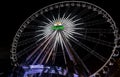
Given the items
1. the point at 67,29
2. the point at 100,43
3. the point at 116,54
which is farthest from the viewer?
the point at 67,29

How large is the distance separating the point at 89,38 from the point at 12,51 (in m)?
3.23

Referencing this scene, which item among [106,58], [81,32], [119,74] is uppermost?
[81,32]

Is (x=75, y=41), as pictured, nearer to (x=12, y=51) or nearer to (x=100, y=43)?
(x=100, y=43)

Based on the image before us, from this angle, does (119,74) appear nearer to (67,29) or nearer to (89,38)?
(89,38)

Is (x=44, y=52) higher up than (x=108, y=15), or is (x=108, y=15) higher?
(x=108, y=15)

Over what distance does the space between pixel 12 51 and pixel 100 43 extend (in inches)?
143

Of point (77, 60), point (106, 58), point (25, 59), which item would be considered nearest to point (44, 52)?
point (25, 59)

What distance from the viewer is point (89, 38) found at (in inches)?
456

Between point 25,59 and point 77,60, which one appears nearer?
point 77,60

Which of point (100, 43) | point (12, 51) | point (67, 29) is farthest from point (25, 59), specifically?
point (100, 43)

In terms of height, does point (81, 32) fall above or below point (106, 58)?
above

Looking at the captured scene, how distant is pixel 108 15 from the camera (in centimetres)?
1202

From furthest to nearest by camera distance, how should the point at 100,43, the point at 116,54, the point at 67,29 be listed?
the point at 67,29
the point at 100,43
the point at 116,54

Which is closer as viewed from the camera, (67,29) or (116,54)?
(116,54)
